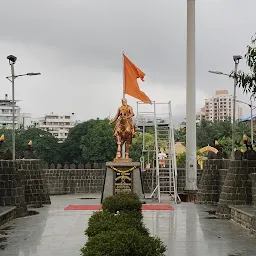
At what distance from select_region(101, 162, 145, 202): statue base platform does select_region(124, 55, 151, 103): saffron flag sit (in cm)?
297

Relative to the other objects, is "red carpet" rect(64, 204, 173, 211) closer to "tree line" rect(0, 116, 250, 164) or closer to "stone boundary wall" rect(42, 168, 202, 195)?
"stone boundary wall" rect(42, 168, 202, 195)

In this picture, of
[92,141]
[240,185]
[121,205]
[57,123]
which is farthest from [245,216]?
[57,123]

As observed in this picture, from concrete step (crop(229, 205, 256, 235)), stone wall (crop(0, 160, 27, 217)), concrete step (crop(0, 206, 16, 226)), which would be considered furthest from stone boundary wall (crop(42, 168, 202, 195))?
concrete step (crop(229, 205, 256, 235))

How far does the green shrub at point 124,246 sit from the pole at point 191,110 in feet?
52.3

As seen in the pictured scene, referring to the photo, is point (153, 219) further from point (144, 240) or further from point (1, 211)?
point (144, 240)

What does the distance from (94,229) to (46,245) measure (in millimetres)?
3121

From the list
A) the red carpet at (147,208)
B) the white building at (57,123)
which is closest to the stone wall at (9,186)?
the red carpet at (147,208)

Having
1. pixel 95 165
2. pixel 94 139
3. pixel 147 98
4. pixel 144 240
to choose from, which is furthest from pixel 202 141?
pixel 144 240

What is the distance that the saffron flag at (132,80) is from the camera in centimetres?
2042

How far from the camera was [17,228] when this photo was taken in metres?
12.1

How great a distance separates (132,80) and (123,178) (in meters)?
4.13

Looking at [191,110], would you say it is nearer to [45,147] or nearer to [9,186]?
[9,186]

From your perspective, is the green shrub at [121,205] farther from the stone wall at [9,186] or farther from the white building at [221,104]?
the white building at [221,104]

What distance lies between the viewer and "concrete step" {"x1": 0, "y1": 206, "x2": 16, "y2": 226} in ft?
41.1
